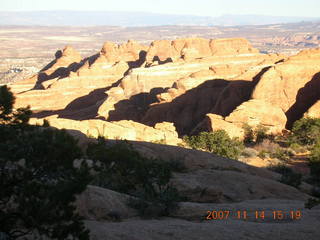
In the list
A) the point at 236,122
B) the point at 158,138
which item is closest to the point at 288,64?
the point at 236,122

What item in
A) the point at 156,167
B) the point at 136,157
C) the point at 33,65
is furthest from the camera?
the point at 33,65

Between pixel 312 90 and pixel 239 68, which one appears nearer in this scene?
pixel 312 90

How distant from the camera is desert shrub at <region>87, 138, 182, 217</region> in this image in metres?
12.4

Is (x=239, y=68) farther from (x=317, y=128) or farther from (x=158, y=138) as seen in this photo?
(x=158, y=138)

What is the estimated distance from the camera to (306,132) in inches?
1464

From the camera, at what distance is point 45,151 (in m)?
8.51

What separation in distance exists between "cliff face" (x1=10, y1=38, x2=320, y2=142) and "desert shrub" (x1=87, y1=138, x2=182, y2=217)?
14.9 metres

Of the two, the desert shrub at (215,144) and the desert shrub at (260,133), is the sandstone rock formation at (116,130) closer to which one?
the desert shrub at (215,144)

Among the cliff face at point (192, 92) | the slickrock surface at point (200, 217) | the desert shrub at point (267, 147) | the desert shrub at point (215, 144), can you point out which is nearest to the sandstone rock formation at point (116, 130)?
the cliff face at point (192, 92)

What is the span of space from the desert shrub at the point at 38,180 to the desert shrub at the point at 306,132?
3090 cm

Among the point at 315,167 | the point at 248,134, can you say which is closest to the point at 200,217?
the point at 315,167

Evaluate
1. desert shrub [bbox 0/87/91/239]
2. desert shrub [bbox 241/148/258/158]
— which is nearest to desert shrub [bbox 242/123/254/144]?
desert shrub [bbox 241/148/258/158]

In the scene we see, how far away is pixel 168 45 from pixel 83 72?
30.0m

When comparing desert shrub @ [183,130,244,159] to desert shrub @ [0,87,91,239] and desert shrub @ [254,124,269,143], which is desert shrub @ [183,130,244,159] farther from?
desert shrub @ [0,87,91,239]
